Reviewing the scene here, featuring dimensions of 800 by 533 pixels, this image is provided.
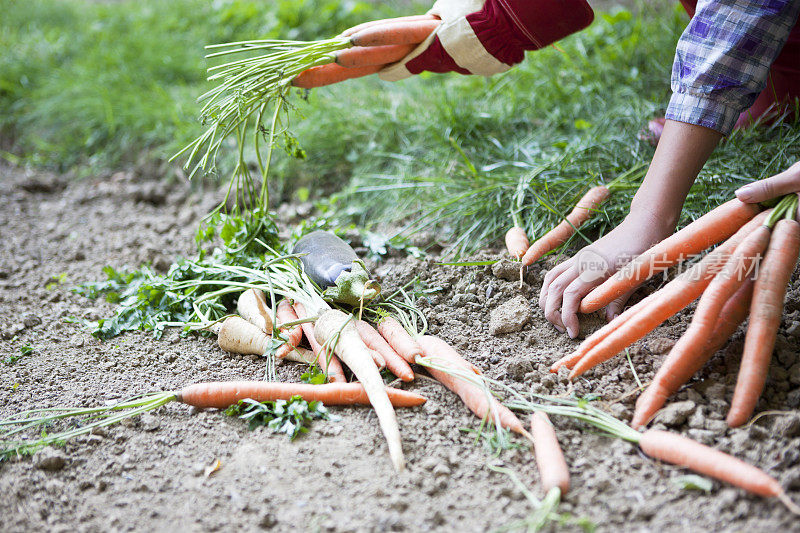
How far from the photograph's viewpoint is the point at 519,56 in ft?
7.02

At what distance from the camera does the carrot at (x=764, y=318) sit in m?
1.35

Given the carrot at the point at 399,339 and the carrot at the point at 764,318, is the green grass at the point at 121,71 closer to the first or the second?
the carrot at the point at 399,339

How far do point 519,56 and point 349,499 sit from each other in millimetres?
1545

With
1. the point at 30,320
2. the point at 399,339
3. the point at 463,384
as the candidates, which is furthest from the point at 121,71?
the point at 463,384

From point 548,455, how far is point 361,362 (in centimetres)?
51

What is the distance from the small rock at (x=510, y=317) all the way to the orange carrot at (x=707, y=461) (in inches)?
19.9

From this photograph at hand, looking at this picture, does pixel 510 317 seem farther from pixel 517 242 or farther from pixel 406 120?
pixel 406 120

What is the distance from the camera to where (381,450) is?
142 cm

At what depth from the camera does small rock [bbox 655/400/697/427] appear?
138 cm

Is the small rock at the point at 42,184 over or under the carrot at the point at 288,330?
over

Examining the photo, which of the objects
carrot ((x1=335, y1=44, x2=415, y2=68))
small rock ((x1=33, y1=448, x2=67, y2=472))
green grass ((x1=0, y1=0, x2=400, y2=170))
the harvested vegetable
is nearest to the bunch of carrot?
the harvested vegetable

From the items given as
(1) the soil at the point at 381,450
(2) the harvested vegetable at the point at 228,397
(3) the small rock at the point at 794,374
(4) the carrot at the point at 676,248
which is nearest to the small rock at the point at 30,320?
(1) the soil at the point at 381,450

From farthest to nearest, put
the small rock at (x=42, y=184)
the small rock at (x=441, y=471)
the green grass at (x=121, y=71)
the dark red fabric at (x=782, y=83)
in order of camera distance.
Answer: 1. the green grass at (x=121, y=71)
2. the small rock at (x=42, y=184)
3. the dark red fabric at (x=782, y=83)
4. the small rock at (x=441, y=471)

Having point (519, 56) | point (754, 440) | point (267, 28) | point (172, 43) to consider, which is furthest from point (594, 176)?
point (172, 43)
